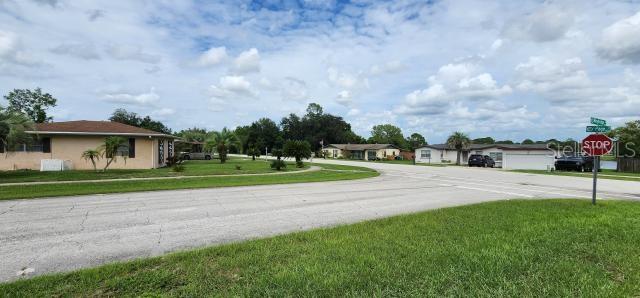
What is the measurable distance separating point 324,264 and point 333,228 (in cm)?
246

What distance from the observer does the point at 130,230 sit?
24.4ft

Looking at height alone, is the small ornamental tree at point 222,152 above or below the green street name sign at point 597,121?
below

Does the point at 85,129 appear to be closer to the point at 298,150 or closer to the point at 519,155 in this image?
the point at 298,150

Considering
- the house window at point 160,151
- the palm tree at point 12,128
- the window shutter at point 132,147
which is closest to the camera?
the palm tree at point 12,128

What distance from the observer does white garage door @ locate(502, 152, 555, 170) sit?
4425 centimetres

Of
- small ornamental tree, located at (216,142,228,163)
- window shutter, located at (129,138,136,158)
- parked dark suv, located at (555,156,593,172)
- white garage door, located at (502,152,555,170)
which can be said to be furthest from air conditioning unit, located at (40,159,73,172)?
parked dark suv, located at (555,156,593,172)

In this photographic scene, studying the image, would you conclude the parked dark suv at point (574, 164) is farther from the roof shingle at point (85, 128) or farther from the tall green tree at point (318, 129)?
the tall green tree at point (318, 129)

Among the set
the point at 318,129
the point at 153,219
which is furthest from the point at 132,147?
the point at 318,129

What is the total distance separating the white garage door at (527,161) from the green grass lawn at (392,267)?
42866 mm

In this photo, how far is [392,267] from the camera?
4668 millimetres

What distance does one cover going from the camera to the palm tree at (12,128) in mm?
19688

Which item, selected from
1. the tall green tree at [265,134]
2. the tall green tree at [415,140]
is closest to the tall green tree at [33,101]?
the tall green tree at [265,134]

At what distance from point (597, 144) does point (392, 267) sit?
31.6 feet

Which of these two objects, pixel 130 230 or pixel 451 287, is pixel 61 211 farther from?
pixel 451 287
